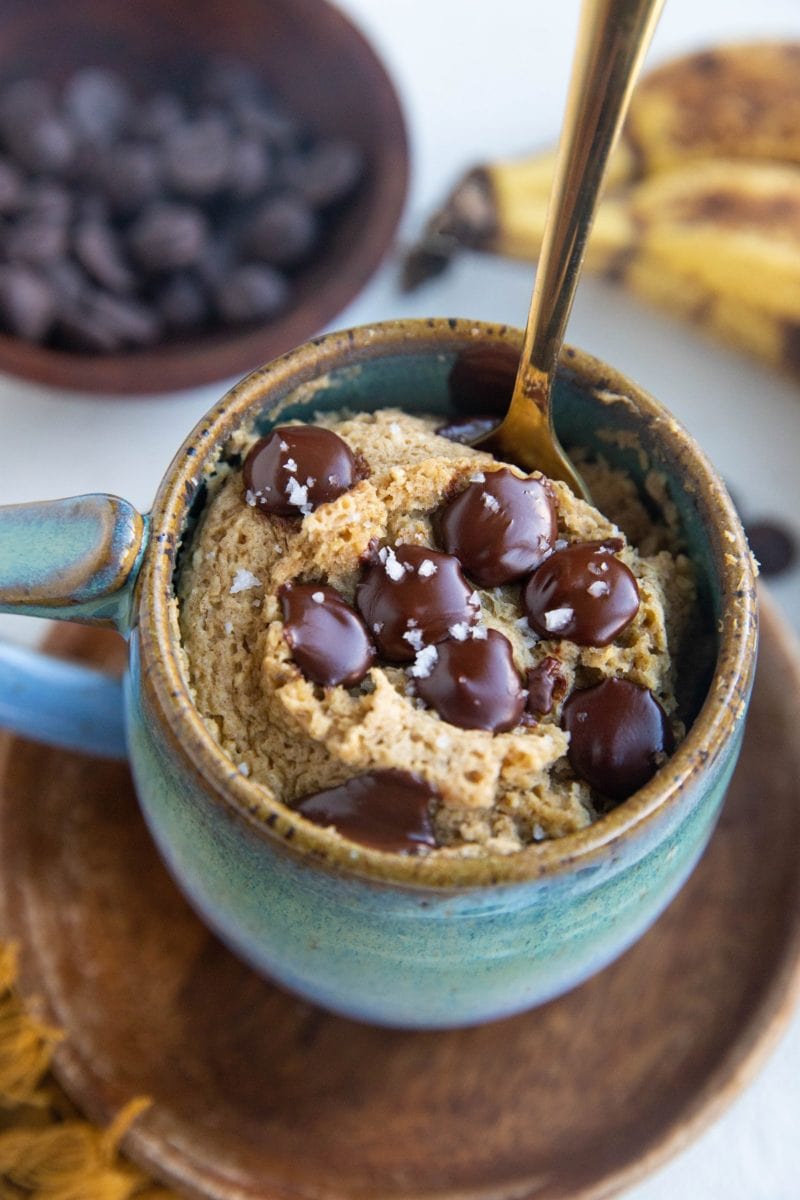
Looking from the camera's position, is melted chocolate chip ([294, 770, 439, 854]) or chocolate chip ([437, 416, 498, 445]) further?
chocolate chip ([437, 416, 498, 445])

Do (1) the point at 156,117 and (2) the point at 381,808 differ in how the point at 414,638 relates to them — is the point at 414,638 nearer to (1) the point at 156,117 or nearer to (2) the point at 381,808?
(2) the point at 381,808

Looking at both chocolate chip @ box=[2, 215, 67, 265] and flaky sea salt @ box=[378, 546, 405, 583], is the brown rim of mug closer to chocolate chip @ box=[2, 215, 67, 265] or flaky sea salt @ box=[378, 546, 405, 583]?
flaky sea salt @ box=[378, 546, 405, 583]

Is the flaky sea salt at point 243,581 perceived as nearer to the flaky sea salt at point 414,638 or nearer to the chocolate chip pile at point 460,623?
the chocolate chip pile at point 460,623

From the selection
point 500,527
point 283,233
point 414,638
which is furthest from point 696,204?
point 414,638

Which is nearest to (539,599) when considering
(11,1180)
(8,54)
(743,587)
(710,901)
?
(743,587)

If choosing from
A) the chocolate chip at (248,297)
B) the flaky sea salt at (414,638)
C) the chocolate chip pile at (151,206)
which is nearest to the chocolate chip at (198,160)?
the chocolate chip pile at (151,206)

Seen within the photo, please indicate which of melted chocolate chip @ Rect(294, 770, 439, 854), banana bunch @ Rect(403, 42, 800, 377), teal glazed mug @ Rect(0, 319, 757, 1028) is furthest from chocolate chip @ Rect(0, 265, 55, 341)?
melted chocolate chip @ Rect(294, 770, 439, 854)

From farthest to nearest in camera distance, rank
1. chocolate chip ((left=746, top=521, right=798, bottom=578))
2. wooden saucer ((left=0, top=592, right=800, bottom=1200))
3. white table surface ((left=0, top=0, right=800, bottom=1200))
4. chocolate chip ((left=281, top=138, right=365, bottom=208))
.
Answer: chocolate chip ((left=281, top=138, right=365, bottom=208)) < white table surface ((left=0, top=0, right=800, bottom=1200)) < chocolate chip ((left=746, top=521, right=798, bottom=578)) < wooden saucer ((left=0, top=592, right=800, bottom=1200))
